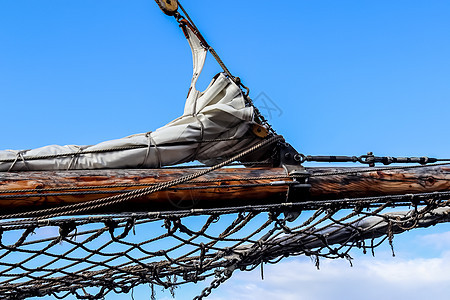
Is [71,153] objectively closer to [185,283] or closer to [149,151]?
[149,151]

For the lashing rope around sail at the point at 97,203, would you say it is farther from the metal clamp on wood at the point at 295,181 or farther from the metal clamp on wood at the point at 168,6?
the metal clamp on wood at the point at 168,6

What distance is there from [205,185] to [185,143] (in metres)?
0.41

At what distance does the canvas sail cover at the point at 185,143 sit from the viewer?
3932mm

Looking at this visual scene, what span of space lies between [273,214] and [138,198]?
1.01 meters

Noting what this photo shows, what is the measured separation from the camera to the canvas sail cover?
3.93 metres

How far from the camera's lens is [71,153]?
13.0 feet

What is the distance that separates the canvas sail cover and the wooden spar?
10cm

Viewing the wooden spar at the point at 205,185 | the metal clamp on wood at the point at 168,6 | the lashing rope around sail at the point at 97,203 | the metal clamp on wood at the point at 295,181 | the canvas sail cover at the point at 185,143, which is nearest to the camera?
the lashing rope around sail at the point at 97,203

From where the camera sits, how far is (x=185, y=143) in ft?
13.9

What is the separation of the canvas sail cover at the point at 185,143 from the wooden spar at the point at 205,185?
0.10 meters

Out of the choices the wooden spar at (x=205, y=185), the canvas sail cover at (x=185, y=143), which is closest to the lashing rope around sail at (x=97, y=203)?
the wooden spar at (x=205, y=185)

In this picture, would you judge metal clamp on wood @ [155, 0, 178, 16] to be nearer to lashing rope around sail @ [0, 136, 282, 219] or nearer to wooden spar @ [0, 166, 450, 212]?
wooden spar @ [0, 166, 450, 212]

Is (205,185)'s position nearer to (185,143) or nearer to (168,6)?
(185,143)

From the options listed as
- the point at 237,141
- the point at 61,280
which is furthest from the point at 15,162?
the point at 237,141
